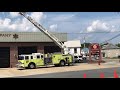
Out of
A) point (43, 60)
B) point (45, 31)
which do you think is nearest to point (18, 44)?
point (45, 31)

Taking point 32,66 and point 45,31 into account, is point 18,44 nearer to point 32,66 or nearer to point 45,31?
point 45,31

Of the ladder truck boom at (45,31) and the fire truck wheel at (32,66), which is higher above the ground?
the ladder truck boom at (45,31)

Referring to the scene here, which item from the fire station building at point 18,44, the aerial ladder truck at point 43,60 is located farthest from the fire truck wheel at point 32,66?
the fire station building at point 18,44

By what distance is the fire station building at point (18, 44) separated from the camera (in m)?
Answer: 64.4

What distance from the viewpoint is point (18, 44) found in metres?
65.1

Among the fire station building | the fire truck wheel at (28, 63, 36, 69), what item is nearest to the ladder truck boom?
the fire station building

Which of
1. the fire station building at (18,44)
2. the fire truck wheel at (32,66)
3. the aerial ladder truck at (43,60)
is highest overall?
the fire station building at (18,44)

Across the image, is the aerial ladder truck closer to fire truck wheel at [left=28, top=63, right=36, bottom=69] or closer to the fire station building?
fire truck wheel at [left=28, top=63, right=36, bottom=69]

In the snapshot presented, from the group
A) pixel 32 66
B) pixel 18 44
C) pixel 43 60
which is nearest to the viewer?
pixel 32 66

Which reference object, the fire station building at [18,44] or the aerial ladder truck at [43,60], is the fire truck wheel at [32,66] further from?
the fire station building at [18,44]

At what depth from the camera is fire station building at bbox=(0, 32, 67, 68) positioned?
64.4 meters
